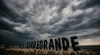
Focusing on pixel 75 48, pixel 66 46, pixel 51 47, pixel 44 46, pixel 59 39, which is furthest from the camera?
pixel 44 46

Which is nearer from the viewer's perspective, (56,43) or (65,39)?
(65,39)

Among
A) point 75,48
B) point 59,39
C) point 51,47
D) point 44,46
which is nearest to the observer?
point 75,48

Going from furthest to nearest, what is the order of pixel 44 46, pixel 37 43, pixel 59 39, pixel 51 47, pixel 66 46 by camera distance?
pixel 37 43 < pixel 44 46 < pixel 51 47 < pixel 59 39 < pixel 66 46

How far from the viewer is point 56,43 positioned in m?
15.5

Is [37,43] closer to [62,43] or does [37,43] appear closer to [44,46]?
[44,46]

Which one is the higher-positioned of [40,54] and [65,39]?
[65,39]

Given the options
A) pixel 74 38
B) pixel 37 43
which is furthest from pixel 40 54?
pixel 37 43

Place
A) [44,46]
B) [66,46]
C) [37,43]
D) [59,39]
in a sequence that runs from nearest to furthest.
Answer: [66,46], [59,39], [44,46], [37,43]

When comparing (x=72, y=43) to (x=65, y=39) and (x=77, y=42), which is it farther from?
(x=65, y=39)

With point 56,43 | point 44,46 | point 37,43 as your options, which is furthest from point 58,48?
point 37,43

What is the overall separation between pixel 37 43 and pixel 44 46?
152 inches

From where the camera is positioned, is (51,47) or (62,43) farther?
(51,47)

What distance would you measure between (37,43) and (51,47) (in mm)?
6923

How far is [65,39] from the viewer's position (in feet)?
45.9
